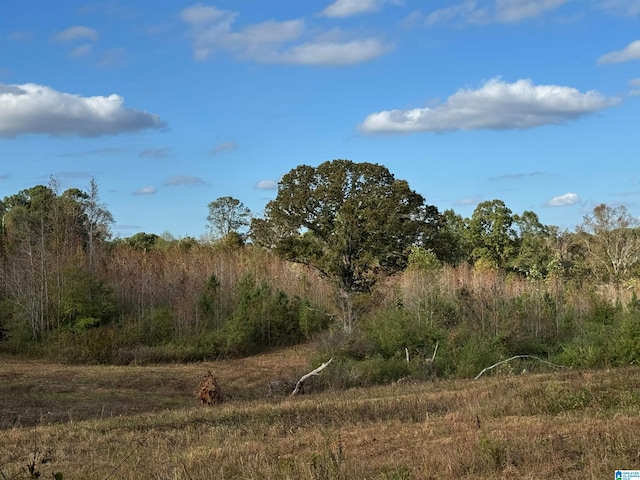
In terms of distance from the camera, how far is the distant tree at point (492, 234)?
48.0 meters

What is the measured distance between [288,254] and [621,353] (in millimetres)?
15585

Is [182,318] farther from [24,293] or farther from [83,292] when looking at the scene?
[24,293]

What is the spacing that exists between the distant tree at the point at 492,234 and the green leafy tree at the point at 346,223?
19.1 meters

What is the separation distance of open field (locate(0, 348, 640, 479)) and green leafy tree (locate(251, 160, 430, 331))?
13940mm

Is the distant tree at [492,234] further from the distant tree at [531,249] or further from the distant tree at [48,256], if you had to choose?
the distant tree at [48,256]

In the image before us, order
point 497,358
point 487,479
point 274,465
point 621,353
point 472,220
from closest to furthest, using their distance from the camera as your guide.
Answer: point 487,479
point 274,465
point 621,353
point 497,358
point 472,220

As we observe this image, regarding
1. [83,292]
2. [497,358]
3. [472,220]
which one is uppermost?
[472,220]

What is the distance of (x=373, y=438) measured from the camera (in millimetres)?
8258

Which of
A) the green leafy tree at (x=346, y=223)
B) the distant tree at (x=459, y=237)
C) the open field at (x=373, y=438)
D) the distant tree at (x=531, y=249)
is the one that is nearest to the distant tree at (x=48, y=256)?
the green leafy tree at (x=346, y=223)

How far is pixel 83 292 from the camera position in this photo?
31.1m

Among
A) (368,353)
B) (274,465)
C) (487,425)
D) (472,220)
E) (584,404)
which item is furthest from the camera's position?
(472,220)

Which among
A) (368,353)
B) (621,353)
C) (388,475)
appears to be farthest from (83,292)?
(388,475)

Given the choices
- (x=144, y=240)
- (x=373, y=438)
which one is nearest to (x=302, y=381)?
(x=373, y=438)

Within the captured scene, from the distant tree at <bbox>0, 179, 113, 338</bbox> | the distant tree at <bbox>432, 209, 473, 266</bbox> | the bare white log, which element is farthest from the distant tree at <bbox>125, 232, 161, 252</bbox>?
the bare white log
